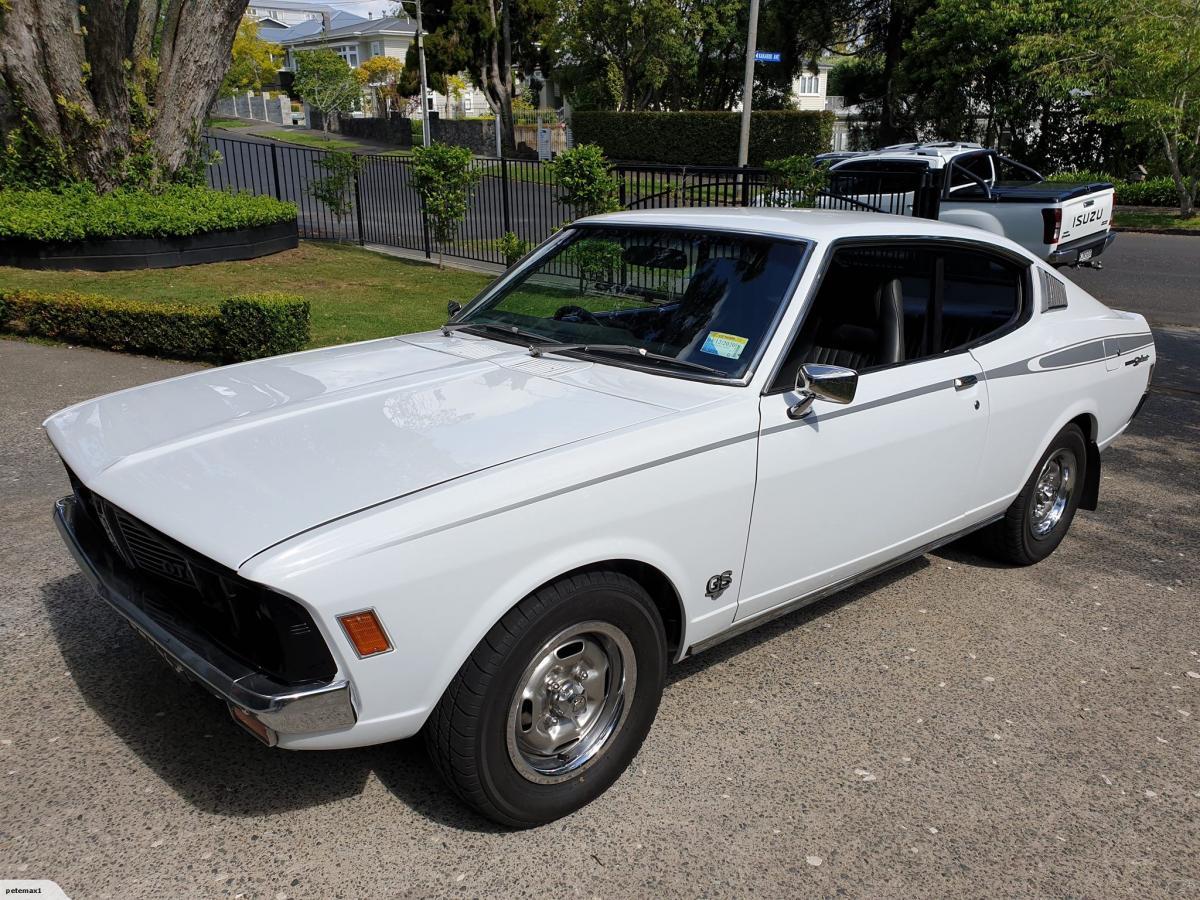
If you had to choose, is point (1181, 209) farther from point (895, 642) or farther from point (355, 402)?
point (355, 402)

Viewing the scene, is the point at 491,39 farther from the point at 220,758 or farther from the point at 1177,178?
the point at 220,758

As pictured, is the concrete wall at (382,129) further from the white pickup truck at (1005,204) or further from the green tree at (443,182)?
the white pickup truck at (1005,204)

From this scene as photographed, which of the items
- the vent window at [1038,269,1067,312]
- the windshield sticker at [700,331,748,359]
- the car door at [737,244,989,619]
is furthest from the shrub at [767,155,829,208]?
the windshield sticker at [700,331,748,359]

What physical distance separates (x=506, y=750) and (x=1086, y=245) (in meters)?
12.5

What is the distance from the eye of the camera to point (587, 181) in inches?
505

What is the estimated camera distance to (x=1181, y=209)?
23.8 m

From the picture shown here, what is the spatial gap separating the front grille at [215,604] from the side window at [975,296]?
312 centimetres

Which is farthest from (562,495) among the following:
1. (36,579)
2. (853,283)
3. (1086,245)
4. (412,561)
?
(1086,245)

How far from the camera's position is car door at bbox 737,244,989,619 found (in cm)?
354

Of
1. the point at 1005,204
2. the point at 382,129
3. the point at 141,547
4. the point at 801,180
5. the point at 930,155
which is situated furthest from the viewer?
the point at 382,129

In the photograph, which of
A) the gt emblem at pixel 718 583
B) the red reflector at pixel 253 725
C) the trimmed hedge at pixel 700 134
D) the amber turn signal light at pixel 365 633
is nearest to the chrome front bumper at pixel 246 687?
the red reflector at pixel 253 725

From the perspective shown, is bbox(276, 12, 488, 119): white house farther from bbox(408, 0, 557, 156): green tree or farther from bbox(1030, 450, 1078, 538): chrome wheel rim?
bbox(1030, 450, 1078, 538): chrome wheel rim

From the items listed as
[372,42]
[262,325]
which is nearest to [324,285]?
[262,325]

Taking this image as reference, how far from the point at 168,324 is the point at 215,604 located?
695cm
